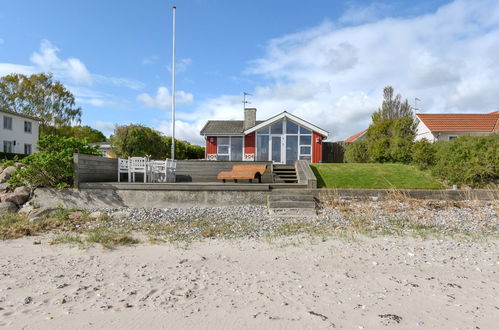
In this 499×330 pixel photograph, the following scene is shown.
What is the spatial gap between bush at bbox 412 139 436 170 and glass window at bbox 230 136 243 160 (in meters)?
9.87

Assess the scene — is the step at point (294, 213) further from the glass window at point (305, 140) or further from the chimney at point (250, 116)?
the chimney at point (250, 116)

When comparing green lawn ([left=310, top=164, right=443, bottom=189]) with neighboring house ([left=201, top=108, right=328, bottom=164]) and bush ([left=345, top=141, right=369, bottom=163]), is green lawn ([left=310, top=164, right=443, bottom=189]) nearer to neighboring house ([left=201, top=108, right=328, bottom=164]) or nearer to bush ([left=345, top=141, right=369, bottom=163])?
bush ([left=345, top=141, right=369, bottom=163])

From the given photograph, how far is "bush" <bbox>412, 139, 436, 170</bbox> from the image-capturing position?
1267 centimetres

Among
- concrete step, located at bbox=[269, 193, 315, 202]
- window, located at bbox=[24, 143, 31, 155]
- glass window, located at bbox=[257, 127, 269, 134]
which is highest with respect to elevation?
glass window, located at bbox=[257, 127, 269, 134]

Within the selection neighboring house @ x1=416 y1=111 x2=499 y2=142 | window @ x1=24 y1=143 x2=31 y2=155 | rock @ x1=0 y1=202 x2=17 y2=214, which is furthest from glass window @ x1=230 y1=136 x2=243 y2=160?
window @ x1=24 y1=143 x2=31 y2=155

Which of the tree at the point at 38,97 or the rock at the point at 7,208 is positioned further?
the tree at the point at 38,97

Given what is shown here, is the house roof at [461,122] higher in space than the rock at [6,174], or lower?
higher

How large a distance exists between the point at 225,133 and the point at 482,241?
15131 mm

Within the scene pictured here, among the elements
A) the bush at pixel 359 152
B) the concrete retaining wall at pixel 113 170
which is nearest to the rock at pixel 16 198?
the concrete retaining wall at pixel 113 170

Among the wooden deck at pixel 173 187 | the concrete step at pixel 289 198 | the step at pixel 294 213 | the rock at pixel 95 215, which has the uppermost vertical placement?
the wooden deck at pixel 173 187

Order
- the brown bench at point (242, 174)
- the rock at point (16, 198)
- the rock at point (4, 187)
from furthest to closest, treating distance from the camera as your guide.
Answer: the brown bench at point (242, 174) < the rock at point (4, 187) < the rock at point (16, 198)

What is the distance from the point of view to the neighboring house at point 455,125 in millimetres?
27297

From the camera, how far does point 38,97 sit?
1391 inches

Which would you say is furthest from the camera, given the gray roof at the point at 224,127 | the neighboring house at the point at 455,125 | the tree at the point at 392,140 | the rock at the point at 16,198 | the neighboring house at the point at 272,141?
the neighboring house at the point at 455,125
